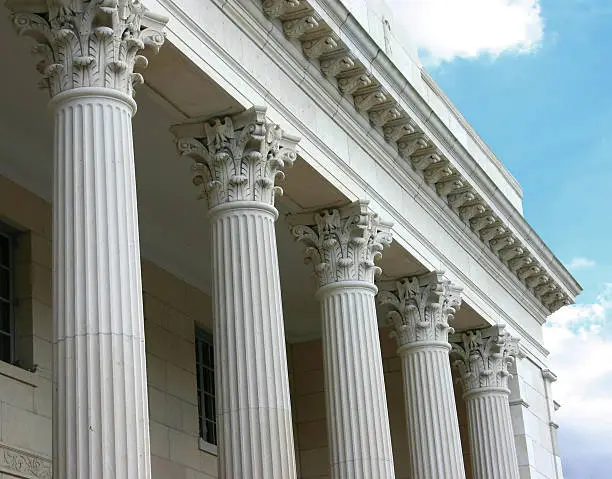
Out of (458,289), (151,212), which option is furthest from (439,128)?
(151,212)

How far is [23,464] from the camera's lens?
23953mm

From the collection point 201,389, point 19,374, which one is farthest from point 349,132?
point 201,389

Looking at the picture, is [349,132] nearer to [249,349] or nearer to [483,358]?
[249,349]

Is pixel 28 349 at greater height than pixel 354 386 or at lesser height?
greater

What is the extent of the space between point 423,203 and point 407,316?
2.59 m

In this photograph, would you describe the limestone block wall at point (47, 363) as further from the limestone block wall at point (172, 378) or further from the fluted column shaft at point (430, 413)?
the fluted column shaft at point (430, 413)

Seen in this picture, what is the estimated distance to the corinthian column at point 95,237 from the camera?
1521cm

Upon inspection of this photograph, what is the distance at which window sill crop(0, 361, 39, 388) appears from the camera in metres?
23.8

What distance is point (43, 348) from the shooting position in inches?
997

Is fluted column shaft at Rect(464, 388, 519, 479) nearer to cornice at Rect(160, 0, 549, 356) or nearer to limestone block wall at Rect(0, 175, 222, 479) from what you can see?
cornice at Rect(160, 0, 549, 356)

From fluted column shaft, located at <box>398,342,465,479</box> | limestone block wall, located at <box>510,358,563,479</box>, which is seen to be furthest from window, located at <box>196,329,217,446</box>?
limestone block wall, located at <box>510,358,563,479</box>

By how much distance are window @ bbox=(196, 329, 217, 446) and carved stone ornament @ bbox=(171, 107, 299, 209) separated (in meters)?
11.4

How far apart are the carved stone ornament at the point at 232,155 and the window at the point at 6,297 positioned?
6056mm

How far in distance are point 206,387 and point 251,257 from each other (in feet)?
40.3
